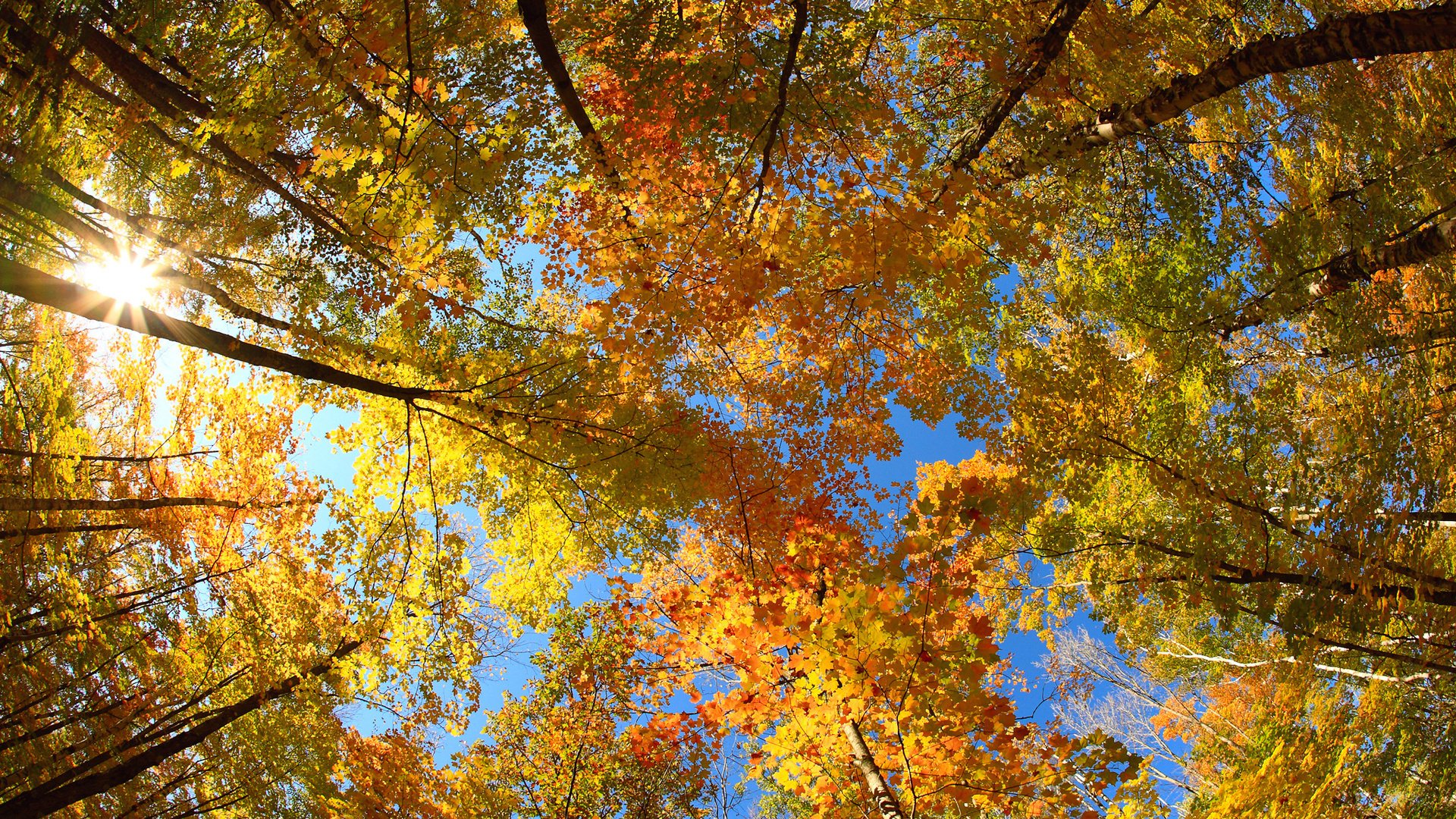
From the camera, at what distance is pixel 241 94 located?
374cm

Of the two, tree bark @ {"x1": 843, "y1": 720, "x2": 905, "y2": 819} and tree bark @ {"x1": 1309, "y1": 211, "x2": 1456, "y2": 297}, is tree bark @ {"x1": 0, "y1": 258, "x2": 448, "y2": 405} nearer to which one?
tree bark @ {"x1": 843, "y1": 720, "x2": 905, "y2": 819}

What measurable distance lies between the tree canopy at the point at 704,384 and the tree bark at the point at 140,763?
0.05 metres

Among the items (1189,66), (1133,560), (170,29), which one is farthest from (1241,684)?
(170,29)

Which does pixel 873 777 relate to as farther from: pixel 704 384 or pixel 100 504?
pixel 100 504

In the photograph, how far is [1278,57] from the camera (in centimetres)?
417

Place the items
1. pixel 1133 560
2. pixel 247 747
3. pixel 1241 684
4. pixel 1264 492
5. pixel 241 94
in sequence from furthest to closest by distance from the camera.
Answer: pixel 1241 684 < pixel 247 747 < pixel 1133 560 < pixel 1264 492 < pixel 241 94

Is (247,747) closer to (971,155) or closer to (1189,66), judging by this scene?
(971,155)

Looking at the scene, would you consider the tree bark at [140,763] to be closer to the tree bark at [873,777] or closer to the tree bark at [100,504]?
the tree bark at [100,504]

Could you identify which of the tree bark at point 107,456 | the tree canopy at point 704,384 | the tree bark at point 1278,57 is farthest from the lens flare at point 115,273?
the tree bark at point 1278,57

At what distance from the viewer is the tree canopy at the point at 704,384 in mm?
3869

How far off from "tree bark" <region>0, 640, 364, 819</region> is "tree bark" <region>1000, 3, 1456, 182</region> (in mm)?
8157

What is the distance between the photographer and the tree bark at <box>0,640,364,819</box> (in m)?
4.08

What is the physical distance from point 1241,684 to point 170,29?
18192 mm

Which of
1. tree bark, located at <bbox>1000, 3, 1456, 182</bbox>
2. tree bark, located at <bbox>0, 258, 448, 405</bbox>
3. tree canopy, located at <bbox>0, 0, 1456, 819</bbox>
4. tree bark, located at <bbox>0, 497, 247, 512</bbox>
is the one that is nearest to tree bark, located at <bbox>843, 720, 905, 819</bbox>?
tree canopy, located at <bbox>0, 0, 1456, 819</bbox>
